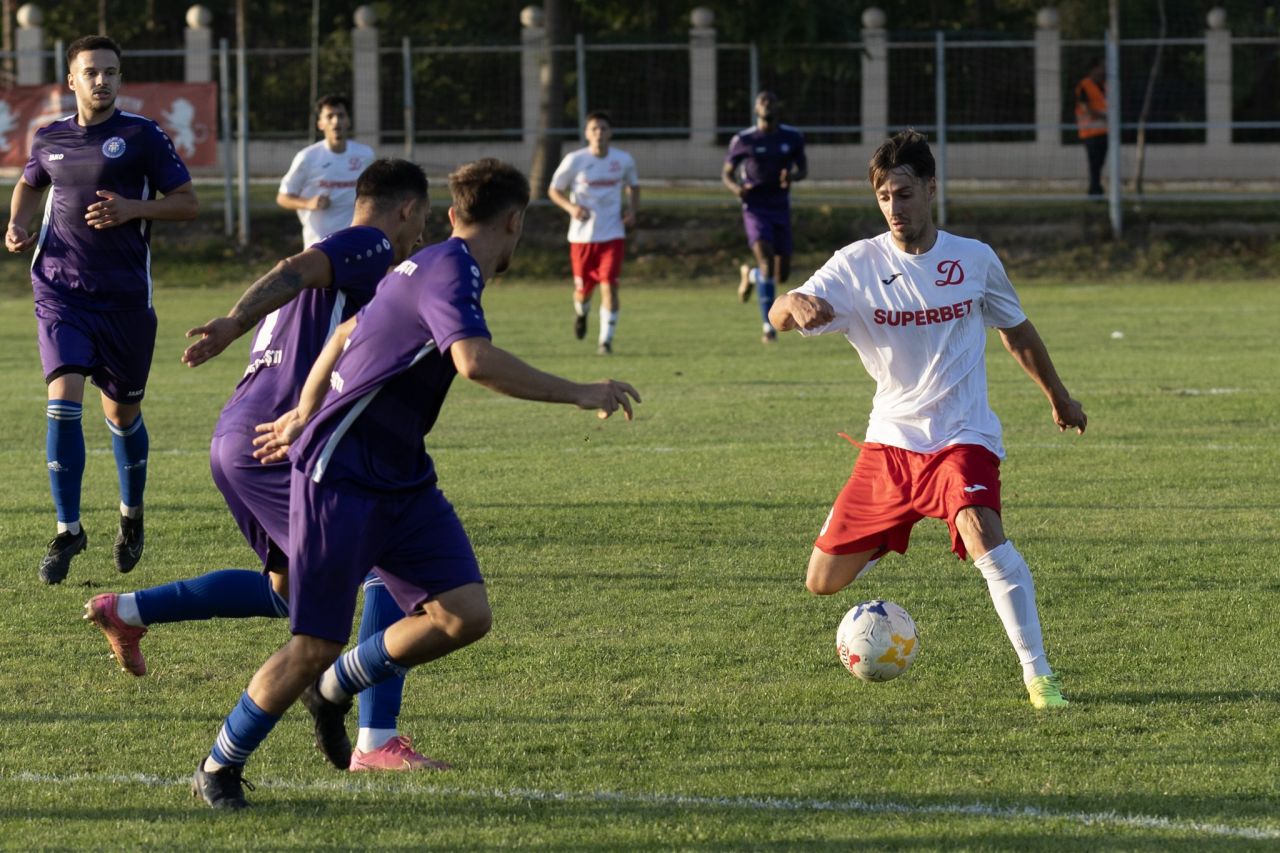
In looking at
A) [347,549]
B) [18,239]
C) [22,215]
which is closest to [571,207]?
[22,215]

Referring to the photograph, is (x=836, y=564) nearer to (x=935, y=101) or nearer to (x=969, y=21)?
(x=935, y=101)

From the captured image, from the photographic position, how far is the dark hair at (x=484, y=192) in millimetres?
4520

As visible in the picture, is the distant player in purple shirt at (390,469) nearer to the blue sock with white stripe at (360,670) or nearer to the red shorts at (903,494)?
the blue sock with white stripe at (360,670)

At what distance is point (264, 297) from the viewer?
475 centimetres

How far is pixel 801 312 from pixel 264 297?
5.67 feet

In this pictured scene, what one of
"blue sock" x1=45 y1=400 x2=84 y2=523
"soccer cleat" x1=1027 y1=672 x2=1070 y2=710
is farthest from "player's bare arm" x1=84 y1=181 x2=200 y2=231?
"soccer cleat" x1=1027 y1=672 x2=1070 y2=710

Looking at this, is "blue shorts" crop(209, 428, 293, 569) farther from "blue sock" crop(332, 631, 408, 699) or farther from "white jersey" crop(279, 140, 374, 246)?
"white jersey" crop(279, 140, 374, 246)

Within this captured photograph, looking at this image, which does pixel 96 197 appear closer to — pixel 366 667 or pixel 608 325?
pixel 366 667

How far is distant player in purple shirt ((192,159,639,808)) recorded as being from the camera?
14.3 ft

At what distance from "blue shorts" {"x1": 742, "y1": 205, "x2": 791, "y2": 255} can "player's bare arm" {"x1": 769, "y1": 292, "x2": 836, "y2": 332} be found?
11.3 meters

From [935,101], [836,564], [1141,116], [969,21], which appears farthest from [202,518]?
[969,21]

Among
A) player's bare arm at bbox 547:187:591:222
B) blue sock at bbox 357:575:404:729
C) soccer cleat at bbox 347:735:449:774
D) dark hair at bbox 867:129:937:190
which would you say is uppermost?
dark hair at bbox 867:129:937:190

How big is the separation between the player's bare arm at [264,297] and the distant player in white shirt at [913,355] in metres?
1.54

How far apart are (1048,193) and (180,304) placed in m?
13.0
